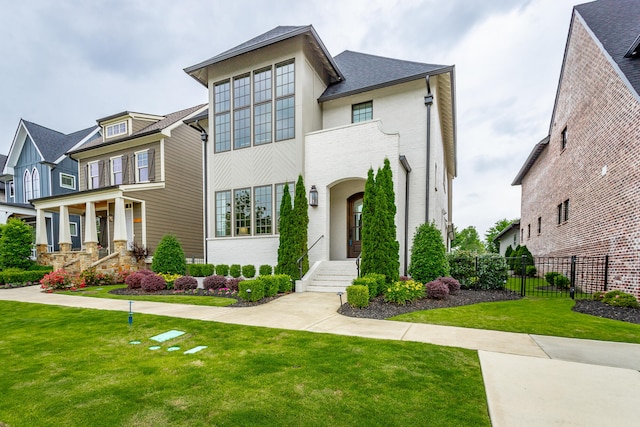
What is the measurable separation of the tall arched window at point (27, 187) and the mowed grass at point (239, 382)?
918 inches

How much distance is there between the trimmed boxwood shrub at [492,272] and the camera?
9.53 m

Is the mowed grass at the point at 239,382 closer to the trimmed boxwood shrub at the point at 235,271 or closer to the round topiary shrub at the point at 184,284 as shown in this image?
the round topiary shrub at the point at 184,284

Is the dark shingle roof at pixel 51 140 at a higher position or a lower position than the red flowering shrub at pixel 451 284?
higher

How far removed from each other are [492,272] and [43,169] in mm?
27720

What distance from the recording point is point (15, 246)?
1454 centimetres

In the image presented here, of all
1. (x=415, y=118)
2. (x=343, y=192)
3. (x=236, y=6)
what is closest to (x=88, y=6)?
(x=236, y=6)

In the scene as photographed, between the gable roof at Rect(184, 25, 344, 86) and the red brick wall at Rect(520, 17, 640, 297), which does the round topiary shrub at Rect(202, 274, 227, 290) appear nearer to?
the gable roof at Rect(184, 25, 344, 86)

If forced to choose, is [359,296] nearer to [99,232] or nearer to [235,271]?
[235,271]

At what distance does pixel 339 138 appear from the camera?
1037cm

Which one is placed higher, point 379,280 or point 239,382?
point 239,382

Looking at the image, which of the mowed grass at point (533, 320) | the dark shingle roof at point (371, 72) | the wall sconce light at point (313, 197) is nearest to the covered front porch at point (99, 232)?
Result: the wall sconce light at point (313, 197)

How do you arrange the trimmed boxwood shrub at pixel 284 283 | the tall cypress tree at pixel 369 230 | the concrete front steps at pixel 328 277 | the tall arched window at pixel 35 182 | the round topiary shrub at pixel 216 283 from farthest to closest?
the tall arched window at pixel 35 182, the round topiary shrub at pixel 216 283, the concrete front steps at pixel 328 277, the trimmed boxwood shrub at pixel 284 283, the tall cypress tree at pixel 369 230

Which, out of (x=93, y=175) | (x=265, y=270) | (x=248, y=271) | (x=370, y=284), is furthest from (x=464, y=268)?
(x=93, y=175)

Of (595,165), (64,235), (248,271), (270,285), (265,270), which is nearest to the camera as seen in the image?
(270,285)
